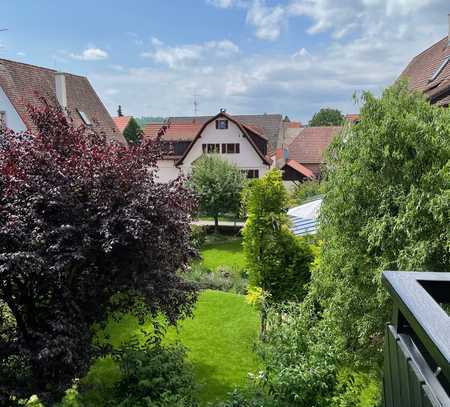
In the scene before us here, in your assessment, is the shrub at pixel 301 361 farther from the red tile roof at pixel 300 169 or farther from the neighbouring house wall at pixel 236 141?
the red tile roof at pixel 300 169

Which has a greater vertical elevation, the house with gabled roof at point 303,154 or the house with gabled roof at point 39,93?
the house with gabled roof at point 39,93

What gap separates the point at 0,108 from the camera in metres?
21.5

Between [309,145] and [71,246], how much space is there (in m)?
38.0

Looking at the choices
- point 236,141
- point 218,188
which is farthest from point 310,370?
point 236,141

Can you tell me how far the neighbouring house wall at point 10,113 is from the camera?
21391 mm

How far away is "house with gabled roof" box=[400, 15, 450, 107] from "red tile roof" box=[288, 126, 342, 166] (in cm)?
1851

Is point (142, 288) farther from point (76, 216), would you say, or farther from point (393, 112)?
point (393, 112)

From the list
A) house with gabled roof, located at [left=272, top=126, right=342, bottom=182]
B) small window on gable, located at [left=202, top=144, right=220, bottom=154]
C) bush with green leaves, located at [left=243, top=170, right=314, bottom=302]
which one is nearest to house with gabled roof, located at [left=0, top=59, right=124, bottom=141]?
small window on gable, located at [left=202, top=144, right=220, bottom=154]

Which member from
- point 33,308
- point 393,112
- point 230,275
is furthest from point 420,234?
point 230,275

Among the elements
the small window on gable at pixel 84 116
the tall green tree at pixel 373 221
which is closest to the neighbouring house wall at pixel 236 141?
the small window on gable at pixel 84 116

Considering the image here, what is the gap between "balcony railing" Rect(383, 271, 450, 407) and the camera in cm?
118

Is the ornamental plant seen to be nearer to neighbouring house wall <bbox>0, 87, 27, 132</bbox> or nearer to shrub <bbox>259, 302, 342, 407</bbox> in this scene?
shrub <bbox>259, 302, 342, 407</bbox>

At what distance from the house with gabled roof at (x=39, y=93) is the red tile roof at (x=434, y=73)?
12.6 metres

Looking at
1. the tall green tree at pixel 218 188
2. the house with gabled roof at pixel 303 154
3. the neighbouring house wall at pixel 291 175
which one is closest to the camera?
the tall green tree at pixel 218 188
